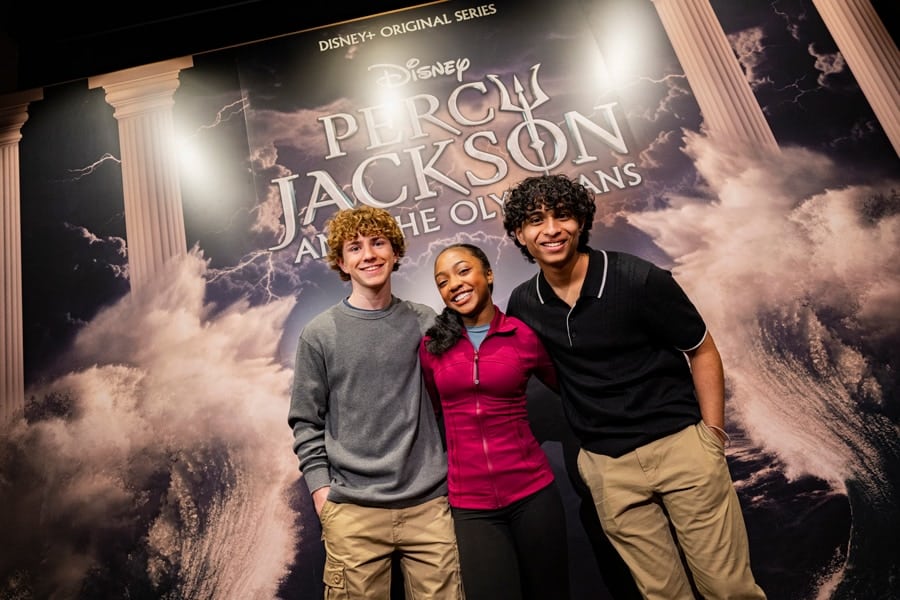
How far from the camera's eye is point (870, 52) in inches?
107

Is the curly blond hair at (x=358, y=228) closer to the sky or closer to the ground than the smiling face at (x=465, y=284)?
closer to the sky

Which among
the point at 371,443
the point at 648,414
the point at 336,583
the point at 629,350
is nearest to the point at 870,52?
the point at 629,350

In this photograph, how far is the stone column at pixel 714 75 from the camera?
8.56ft

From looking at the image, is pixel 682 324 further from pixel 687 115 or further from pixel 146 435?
pixel 146 435

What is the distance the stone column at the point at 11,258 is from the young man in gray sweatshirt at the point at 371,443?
75.3 inches

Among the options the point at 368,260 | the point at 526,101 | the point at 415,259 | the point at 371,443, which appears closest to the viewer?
the point at 371,443

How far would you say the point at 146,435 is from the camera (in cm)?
241

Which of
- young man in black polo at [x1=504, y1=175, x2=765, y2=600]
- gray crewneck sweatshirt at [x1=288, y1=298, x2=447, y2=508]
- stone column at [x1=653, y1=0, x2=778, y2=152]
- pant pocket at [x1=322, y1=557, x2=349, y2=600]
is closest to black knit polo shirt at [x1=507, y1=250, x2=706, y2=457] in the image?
young man in black polo at [x1=504, y1=175, x2=765, y2=600]

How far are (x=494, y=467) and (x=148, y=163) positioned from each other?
2642 millimetres

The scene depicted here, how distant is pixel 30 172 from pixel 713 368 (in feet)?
12.5

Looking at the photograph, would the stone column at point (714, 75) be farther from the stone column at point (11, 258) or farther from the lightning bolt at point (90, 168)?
the stone column at point (11, 258)

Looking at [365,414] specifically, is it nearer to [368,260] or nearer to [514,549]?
[368,260]

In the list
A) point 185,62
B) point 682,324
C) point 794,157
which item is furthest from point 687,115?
point 185,62

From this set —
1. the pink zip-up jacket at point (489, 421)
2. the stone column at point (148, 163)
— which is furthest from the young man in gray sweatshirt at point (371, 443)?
the stone column at point (148, 163)
